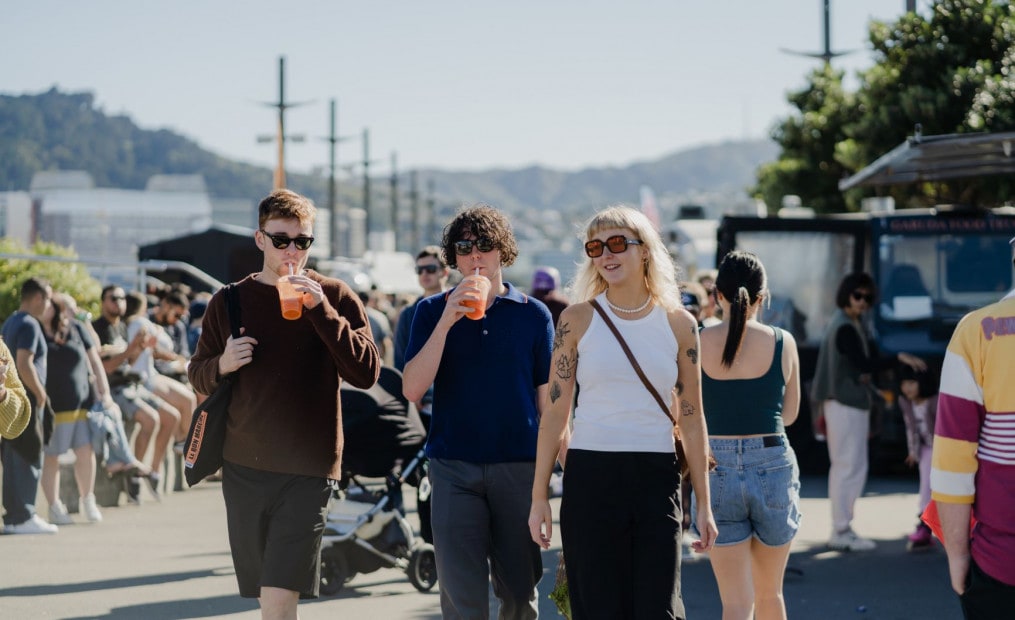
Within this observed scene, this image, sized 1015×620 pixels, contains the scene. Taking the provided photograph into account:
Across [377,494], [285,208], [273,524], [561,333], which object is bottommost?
[377,494]

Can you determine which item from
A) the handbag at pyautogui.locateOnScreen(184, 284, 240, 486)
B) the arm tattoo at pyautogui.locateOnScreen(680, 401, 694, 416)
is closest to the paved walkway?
the handbag at pyautogui.locateOnScreen(184, 284, 240, 486)

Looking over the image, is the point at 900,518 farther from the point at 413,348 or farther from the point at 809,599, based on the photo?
the point at 413,348

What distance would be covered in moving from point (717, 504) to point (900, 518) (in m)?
6.60

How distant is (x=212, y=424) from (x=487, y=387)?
103 centimetres

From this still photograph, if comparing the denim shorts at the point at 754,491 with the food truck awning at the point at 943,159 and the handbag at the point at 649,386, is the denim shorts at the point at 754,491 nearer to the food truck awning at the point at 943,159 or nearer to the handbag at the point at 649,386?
the handbag at the point at 649,386

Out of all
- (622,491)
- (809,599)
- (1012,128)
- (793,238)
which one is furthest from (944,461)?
(793,238)

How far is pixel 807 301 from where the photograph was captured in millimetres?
15773

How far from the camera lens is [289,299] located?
5.09 metres

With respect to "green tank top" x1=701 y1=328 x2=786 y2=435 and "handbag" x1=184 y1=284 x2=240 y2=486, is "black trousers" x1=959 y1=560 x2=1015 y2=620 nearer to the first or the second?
"green tank top" x1=701 y1=328 x2=786 y2=435

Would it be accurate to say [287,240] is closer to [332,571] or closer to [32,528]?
[332,571]

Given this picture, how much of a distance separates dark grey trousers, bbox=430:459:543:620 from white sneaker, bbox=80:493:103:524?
7414 mm

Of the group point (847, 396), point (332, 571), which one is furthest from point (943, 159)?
point (332, 571)

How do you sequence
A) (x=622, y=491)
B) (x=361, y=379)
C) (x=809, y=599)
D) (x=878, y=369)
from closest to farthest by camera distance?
(x=622, y=491) < (x=361, y=379) < (x=809, y=599) < (x=878, y=369)

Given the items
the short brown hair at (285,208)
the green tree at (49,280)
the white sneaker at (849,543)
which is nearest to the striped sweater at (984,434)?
the short brown hair at (285,208)
